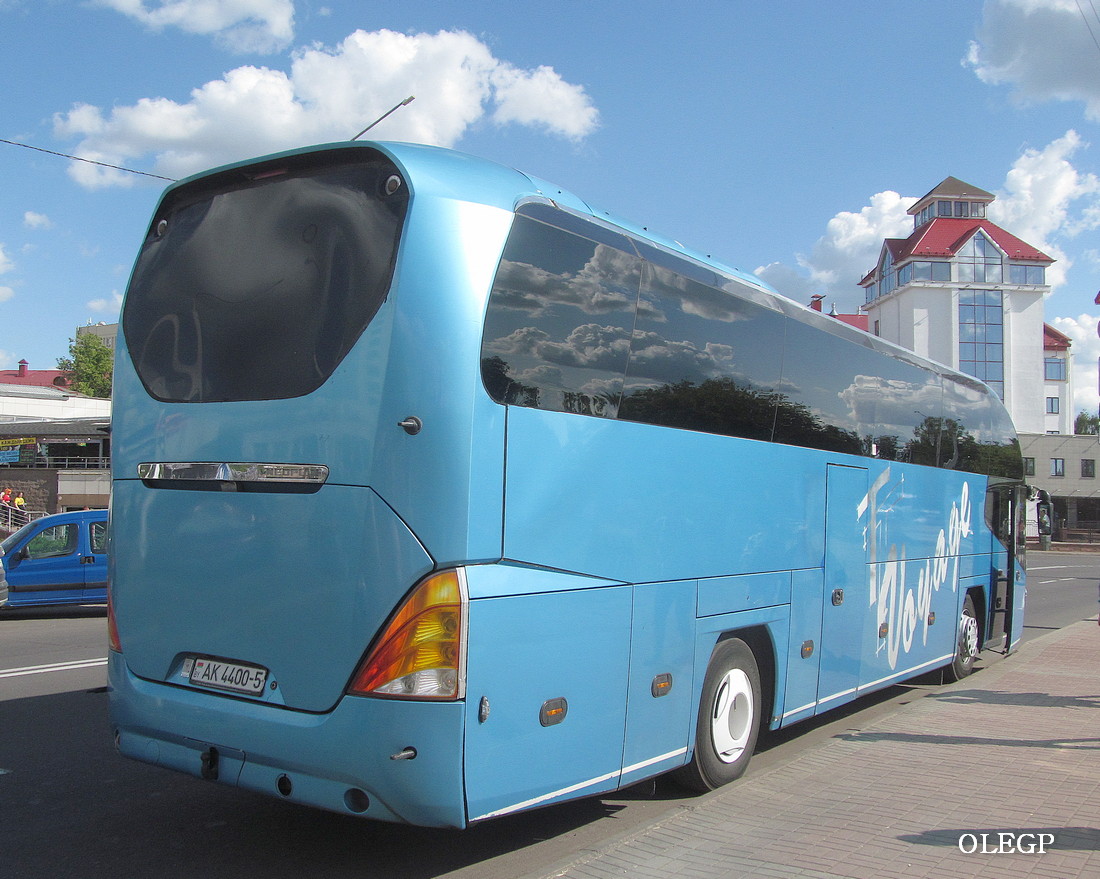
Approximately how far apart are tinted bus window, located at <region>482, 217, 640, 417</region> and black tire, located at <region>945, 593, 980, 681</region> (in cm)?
773

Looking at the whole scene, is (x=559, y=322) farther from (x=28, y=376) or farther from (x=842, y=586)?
(x=28, y=376)

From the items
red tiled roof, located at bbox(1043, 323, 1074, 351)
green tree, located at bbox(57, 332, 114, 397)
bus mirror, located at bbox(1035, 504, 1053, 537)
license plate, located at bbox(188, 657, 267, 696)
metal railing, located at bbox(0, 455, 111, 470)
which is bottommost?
license plate, located at bbox(188, 657, 267, 696)

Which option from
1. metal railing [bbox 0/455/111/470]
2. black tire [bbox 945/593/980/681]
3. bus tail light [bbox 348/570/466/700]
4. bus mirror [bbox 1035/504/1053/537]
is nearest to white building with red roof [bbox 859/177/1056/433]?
metal railing [bbox 0/455/111/470]

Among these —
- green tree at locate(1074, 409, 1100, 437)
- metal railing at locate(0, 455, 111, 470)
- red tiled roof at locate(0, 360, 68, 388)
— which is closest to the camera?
metal railing at locate(0, 455, 111, 470)

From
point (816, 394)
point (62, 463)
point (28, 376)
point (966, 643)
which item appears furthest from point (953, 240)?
point (28, 376)

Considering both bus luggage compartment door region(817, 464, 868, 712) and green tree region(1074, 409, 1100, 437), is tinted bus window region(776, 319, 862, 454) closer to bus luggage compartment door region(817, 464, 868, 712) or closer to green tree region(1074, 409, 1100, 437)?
bus luggage compartment door region(817, 464, 868, 712)

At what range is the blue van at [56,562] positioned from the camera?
15.3 metres

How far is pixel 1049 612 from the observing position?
68.5 feet

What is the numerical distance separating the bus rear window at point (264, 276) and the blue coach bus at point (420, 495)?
0.02 m

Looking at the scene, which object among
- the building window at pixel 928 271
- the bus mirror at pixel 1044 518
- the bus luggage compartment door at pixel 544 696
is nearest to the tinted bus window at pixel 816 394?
the bus luggage compartment door at pixel 544 696

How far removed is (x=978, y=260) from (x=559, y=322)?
7879cm

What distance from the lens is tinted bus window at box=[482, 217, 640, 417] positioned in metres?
4.30

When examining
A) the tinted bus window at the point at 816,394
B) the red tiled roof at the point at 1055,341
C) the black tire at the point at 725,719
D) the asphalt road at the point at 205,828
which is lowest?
the asphalt road at the point at 205,828

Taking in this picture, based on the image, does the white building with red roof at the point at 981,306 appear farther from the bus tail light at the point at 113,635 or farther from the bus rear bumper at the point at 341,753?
the bus rear bumper at the point at 341,753
